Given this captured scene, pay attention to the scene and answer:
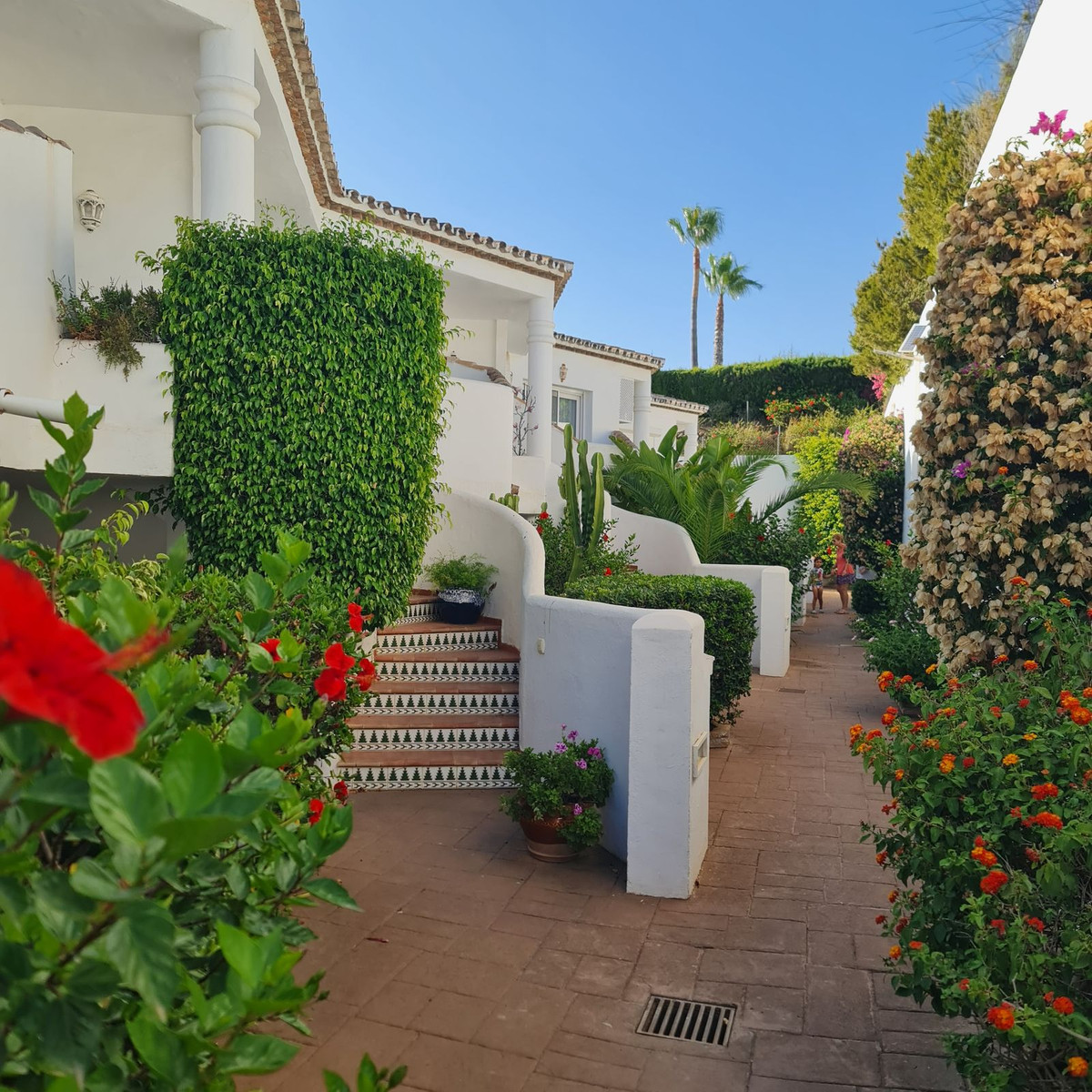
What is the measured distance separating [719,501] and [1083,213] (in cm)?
769

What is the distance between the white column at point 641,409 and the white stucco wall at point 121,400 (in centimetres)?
1660

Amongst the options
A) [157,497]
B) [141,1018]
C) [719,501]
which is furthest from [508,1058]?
[719,501]

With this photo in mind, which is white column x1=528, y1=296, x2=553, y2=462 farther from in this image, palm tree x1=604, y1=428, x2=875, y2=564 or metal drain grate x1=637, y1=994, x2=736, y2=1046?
metal drain grate x1=637, y1=994, x2=736, y2=1046

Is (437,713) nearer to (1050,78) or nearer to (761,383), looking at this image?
(1050,78)

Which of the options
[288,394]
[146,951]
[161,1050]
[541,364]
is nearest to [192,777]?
[146,951]

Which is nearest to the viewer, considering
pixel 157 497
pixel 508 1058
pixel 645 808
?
pixel 508 1058

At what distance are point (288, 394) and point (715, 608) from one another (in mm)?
4281

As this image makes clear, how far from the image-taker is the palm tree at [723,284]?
4562 centimetres

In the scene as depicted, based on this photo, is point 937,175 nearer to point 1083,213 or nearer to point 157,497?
point 1083,213

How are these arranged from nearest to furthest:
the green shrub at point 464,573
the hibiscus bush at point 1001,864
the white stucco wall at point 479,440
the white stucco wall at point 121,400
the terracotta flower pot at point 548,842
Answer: the hibiscus bush at point 1001,864, the terracotta flower pot at point 548,842, the white stucco wall at point 121,400, the green shrub at point 464,573, the white stucco wall at point 479,440

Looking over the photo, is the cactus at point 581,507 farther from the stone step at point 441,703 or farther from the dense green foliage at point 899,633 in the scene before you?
the dense green foliage at point 899,633

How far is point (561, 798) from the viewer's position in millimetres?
6113

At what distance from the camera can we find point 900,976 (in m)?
3.20

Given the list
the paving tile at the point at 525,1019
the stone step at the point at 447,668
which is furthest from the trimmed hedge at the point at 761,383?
the paving tile at the point at 525,1019
